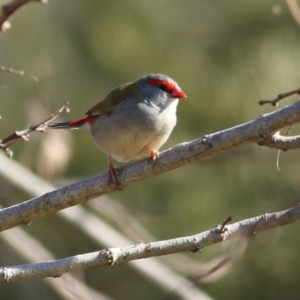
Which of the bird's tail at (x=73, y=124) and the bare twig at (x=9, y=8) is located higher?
the bare twig at (x=9, y=8)

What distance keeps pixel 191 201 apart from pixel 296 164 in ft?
3.05

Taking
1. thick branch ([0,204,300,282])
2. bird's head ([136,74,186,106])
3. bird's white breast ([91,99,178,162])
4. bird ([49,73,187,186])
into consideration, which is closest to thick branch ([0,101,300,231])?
thick branch ([0,204,300,282])

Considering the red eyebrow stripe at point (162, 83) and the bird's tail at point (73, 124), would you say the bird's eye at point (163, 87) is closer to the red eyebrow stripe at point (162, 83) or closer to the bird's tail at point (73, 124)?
the red eyebrow stripe at point (162, 83)

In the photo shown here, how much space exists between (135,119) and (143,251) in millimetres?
1335

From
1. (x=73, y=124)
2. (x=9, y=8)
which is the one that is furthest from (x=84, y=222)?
(x=9, y=8)

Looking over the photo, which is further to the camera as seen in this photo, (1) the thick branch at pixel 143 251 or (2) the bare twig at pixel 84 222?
(2) the bare twig at pixel 84 222

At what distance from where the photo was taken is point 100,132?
3.89 m

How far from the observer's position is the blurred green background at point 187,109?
509 cm

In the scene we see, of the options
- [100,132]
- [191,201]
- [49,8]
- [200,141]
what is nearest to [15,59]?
[49,8]

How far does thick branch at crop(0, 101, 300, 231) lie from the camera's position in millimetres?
2457

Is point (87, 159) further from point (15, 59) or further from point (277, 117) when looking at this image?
point (277, 117)

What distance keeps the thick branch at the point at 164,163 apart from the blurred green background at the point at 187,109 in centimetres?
194

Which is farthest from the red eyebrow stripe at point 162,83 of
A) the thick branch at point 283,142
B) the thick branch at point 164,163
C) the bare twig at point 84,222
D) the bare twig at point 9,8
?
the bare twig at point 9,8

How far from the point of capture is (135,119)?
3674 mm
